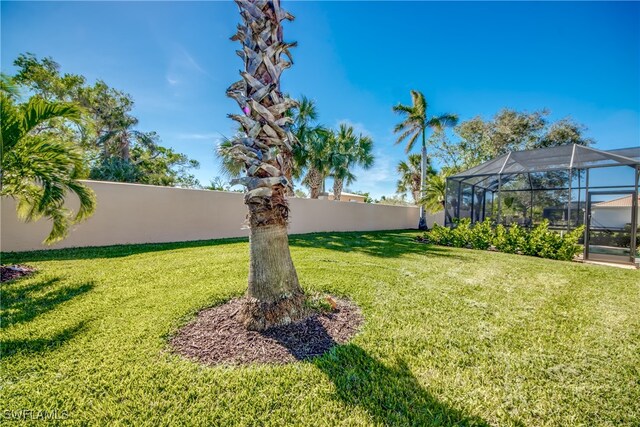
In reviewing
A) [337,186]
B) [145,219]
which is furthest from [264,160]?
[337,186]

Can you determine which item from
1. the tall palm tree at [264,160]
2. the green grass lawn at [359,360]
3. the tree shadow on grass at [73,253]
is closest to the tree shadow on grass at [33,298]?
the green grass lawn at [359,360]

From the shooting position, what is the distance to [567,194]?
8.81m

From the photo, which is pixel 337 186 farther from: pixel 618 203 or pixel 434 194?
pixel 618 203

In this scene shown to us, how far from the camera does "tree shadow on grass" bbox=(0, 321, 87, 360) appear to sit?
223 centimetres

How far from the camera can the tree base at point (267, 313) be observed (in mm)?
2547

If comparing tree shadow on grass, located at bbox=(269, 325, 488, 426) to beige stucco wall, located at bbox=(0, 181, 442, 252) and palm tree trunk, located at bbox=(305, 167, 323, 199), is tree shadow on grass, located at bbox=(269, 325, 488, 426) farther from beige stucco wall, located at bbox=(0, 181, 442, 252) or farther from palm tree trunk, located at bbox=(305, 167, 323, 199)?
palm tree trunk, located at bbox=(305, 167, 323, 199)

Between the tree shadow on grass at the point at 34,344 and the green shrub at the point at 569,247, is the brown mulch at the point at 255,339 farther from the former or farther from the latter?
the green shrub at the point at 569,247

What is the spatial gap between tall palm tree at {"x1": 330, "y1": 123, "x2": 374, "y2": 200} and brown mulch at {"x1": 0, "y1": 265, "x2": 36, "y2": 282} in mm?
11364

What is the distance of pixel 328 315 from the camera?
2.98 meters

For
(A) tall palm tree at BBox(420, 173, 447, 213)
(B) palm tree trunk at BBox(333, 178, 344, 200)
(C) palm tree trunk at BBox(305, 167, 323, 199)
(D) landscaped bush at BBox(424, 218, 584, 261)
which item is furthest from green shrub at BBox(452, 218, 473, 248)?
(C) palm tree trunk at BBox(305, 167, 323, 199)

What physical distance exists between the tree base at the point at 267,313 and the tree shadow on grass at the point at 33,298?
2603mm

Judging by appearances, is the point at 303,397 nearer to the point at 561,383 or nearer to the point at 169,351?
the point at 169,351

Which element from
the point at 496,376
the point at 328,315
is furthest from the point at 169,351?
the point at 496,376

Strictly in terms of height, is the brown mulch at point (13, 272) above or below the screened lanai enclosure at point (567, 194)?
below
